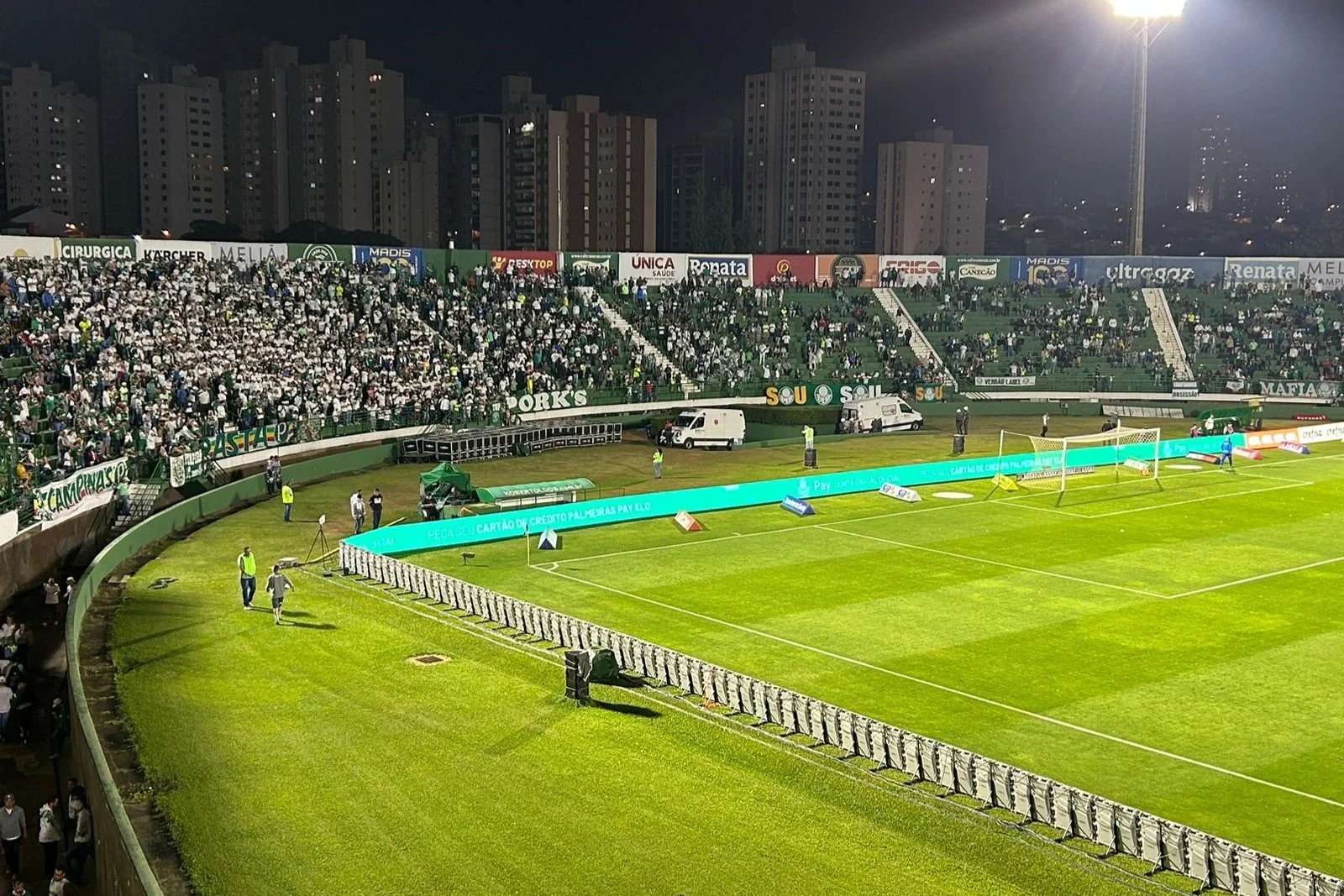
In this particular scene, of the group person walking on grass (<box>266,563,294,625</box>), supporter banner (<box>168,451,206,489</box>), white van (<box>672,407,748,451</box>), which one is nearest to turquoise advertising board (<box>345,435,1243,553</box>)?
person walking on grass (<box>266,563,294,625</box>)

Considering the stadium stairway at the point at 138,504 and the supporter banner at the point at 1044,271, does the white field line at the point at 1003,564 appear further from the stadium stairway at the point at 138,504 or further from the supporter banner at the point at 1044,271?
the supporter banner at the point at 1044,271

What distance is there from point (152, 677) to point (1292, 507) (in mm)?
39776

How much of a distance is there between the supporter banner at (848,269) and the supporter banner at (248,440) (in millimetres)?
46285

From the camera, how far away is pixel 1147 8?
3081 inches

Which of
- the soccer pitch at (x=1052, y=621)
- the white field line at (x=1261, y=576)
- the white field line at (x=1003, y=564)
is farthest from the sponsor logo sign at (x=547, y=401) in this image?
the white field line at (x=1261, y=576)

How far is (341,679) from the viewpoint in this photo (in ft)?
81.5

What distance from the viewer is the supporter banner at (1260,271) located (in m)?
92.6

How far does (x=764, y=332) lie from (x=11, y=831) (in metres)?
66.8

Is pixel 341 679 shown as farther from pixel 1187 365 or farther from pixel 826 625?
pixel 1187 365

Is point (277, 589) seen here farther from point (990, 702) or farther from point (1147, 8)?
point (1147, 8)

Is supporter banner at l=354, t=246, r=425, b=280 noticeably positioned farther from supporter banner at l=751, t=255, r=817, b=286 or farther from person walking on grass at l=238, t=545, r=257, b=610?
person walking on grass at l=238, t=545, r=257, b=610

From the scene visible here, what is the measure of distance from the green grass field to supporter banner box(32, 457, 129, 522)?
3.02m

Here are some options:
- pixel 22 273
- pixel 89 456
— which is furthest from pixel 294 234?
pixel 89 456

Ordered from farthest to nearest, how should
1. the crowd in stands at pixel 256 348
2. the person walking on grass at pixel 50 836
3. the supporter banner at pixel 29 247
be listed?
1. the supporter banner at pixel 29 247
2. the crowd in stands at pixel 256 348
3. the person walking on grass at pixel 50 836
